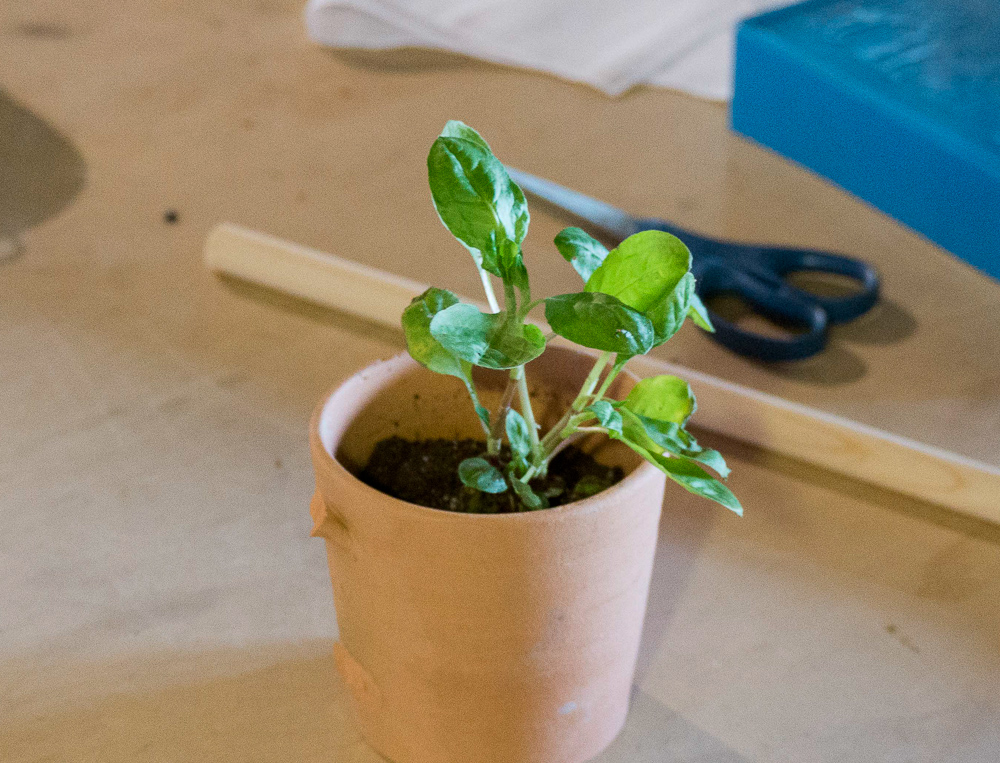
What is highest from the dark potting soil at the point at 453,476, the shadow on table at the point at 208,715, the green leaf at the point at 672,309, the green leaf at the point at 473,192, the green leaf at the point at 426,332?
the green leaf at the point at 473,192

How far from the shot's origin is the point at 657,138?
840mm

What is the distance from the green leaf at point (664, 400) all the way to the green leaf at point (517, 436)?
0.04m

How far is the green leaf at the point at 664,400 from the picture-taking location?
13.0 inches

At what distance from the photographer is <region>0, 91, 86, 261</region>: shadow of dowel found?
2.48 feet

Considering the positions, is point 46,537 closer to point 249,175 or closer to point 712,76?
point 249,175

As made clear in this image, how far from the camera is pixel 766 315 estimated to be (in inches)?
24.4

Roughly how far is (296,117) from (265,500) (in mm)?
461

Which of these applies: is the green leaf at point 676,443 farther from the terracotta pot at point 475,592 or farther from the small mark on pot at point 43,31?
the small mark on pot at point 43,31

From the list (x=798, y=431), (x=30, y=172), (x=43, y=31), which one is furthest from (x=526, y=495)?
(x=43, y=31)

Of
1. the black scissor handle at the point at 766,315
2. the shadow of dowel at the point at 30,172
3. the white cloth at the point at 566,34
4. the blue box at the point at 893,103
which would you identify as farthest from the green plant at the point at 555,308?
the white cloth at the point at 566,34

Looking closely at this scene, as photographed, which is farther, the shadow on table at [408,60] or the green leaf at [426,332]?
the shadow on table at [408,60]

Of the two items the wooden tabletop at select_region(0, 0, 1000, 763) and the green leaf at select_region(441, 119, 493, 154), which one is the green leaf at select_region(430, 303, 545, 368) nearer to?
the green leaf at select_region(441, 119, 493, 154)

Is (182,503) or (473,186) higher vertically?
(473,186)

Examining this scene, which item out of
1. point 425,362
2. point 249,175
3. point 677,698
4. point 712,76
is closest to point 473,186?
point 425,362
